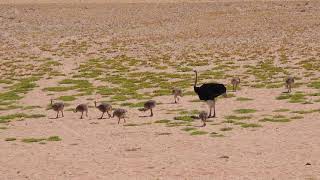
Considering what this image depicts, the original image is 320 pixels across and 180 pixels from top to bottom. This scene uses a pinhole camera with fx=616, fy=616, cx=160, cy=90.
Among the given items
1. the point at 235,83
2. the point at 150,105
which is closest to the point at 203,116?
the point at 150,105

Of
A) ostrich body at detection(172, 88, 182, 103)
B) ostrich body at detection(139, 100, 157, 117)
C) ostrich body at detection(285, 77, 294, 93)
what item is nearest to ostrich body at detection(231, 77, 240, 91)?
ostrich body at detection(285, 77, 294, 93)

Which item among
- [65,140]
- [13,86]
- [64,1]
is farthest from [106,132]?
[64,1]

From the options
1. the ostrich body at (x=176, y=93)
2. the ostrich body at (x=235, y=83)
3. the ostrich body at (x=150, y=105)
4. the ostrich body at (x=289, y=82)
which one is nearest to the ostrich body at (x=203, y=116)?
the ostrich body at (x=150, y=105)

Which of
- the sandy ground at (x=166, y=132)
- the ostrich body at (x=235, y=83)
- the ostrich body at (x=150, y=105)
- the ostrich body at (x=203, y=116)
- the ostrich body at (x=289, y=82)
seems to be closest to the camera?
the sandy ground at (x=166, y=132)

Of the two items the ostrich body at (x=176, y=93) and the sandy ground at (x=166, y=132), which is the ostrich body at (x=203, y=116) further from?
the ostrich body at (x=176, y=93)

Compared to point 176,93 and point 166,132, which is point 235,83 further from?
point 166,132

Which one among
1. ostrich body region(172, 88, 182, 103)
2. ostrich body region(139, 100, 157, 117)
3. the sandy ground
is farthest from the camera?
ostrich body region(172, 88, 182, 103)

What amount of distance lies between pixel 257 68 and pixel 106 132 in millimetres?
22375

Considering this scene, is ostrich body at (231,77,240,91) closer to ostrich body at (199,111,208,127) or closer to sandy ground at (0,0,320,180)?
sandy ground at (0,0,320,180)

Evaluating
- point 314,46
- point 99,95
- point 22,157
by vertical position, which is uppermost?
point 314,46

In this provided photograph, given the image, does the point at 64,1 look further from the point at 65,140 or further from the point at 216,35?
the point at 65,140

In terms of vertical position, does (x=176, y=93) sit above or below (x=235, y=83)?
below

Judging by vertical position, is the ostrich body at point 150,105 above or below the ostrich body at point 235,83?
below

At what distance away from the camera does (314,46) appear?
5859 centimetres
